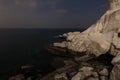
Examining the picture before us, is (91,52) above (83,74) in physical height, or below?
above

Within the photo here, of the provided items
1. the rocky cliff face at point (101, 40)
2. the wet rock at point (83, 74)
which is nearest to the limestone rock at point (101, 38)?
the rocky cliff face at point (101, 40)

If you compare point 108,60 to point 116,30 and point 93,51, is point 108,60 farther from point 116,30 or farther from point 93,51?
point 116,30

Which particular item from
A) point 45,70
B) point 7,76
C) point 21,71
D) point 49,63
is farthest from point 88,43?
point 7,76

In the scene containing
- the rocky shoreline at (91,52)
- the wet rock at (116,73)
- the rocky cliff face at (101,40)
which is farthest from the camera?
the rocky cliff face at (101,40)

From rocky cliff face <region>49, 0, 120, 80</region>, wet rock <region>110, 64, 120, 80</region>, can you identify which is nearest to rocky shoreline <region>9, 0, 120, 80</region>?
rocky cliff face <region>49, 0, 120, 80</region>

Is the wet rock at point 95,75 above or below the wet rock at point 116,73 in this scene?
below

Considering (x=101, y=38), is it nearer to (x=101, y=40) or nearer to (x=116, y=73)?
(x=101, y=40)

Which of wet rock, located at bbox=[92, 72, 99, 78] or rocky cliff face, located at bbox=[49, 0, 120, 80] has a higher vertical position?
rocky cliff face, located at bbox=[49, 0, 120, 80]

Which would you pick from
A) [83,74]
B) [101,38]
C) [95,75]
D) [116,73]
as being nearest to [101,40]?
[101,38]

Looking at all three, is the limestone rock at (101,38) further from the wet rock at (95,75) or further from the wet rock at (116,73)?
the wet rock at (116,73)

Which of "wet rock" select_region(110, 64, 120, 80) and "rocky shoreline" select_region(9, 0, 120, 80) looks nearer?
"wet rock" select_region(110, 64, 120, 80)

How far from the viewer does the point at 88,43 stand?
170 feet

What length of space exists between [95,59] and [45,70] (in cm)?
1095

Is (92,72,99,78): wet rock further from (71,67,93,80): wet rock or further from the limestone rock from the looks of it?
the limestone rock
